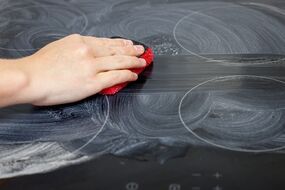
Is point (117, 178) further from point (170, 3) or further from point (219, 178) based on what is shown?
point (170, 3)

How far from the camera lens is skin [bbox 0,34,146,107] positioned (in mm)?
600

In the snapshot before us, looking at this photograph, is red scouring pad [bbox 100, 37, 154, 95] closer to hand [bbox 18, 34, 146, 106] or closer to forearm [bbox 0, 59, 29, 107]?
hand [bbox 18, 34, 146, 106]

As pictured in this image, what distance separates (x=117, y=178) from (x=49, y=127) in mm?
158

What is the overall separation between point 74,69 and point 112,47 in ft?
0.33

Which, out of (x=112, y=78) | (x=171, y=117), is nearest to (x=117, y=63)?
(x=112, y=78)

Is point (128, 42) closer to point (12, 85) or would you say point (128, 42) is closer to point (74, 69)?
point (74, 69)

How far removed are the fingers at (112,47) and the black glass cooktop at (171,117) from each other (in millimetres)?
48

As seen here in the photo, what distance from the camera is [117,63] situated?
2.16 ft

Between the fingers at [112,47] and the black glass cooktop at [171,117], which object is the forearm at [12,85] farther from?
the fingers at [112,47]

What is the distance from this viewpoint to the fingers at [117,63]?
2.13 ft

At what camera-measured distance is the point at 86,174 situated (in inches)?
20.6

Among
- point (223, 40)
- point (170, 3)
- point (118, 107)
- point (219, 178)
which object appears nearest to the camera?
point (219, 178)

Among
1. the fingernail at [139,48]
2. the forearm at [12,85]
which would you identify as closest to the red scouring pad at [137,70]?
the fingernail at [139,48]

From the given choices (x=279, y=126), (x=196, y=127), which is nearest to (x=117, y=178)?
(x=196, y=127)
